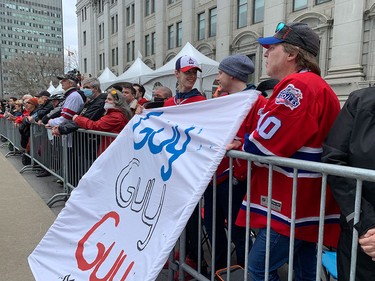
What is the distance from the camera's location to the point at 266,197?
1.92 m

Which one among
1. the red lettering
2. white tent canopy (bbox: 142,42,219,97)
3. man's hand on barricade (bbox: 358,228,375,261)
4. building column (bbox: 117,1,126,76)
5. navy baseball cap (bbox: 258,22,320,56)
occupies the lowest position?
the red lettering

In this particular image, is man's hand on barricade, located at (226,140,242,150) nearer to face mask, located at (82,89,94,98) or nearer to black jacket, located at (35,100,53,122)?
face mask, located at (82,89,94,98)

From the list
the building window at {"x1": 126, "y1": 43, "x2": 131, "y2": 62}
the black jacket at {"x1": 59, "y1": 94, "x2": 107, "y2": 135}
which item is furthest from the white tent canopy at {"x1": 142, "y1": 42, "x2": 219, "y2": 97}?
the building window at {"x1": 126, "y1": 43, "x2": 131, "y2": 62}

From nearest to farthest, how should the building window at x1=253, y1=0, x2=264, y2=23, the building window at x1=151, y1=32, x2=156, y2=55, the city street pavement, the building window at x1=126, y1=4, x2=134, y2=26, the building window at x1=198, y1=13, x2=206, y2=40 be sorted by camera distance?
the city street pavement, the building window at x1=253, y1=0, x2=264, y2=23, the building window at x1=198, y1=13, x2=206, y2=40, the building window at x1=151, y1=32, x2=156, y2=55, the building window at x1=126, y1=4, x2=134, y2=26

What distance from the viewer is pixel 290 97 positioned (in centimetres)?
172

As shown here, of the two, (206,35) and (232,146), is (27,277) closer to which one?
(232,146)

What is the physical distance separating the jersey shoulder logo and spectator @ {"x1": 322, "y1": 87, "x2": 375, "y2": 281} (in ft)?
0.70

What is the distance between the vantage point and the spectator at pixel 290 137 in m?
1.73

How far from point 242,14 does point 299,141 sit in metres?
20.3

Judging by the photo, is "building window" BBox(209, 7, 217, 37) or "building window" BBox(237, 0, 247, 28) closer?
"building window" BBox(237, 0, 247, 28)

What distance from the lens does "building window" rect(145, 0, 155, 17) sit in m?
29.8

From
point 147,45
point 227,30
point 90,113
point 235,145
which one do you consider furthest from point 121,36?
point 235,145

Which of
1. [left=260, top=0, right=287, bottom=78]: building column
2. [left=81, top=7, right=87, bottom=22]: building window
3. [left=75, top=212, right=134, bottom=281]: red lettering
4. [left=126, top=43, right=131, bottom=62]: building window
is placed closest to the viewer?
[left=75, top=212, right=134, bottom=281]: red lettering

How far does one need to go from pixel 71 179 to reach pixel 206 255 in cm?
255
